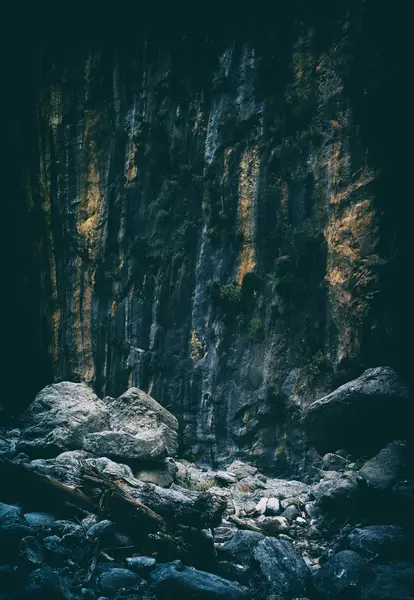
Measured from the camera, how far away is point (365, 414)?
427 inches

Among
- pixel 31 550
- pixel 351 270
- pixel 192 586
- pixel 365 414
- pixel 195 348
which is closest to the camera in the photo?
pixel 192 586

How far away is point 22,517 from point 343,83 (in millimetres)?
10496

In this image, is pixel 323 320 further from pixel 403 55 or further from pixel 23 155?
pixel 23 155

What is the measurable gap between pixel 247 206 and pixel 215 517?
819 cm

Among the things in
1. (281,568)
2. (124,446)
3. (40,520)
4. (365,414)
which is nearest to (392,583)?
(281,568)

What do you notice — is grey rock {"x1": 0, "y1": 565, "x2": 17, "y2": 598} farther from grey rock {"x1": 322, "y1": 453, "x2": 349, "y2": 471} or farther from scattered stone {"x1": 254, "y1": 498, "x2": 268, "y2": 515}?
grey rock {"x1": 322, "y1": 453, "x2": 349, "y2": 471}

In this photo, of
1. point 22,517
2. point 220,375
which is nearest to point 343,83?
point 220,375

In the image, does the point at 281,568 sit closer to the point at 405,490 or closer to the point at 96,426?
the point at 405,490

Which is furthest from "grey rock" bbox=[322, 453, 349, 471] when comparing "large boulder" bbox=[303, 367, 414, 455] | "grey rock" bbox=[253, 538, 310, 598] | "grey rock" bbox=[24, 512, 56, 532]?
"grey rock" bbox=[24, 512, 56, 532]

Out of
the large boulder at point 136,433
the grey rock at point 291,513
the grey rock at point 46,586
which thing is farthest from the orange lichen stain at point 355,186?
the grey rock at point 46,586

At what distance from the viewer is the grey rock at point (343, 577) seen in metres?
7.14

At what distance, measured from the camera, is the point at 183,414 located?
15.2m

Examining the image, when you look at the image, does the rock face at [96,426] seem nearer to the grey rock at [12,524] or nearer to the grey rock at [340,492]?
A: the grey rock at [12,524]

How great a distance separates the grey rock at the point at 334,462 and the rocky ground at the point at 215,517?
22mm
